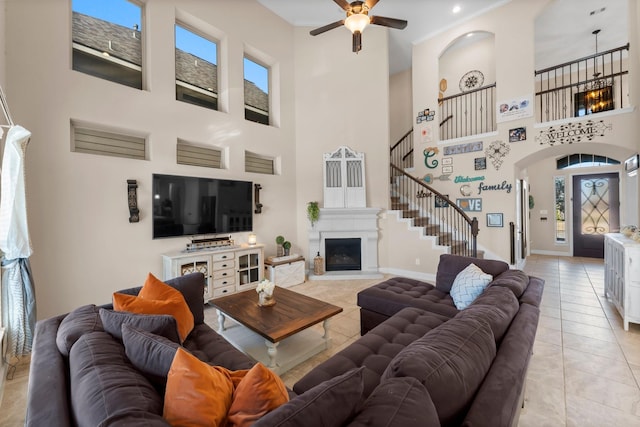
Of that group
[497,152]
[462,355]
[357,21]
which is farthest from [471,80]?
[462,355]

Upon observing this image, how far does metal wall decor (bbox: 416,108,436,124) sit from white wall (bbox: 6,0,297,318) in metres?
4.17

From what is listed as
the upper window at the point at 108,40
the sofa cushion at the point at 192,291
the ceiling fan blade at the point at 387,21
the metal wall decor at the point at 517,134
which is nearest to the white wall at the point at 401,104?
the metal wall decor at the point at 517,134

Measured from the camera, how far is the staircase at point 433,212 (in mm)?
5461

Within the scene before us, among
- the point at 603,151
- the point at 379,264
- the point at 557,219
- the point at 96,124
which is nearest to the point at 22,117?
the point at 96,124

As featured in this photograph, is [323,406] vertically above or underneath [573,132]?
underneath

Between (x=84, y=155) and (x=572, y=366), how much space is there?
18.1 feet

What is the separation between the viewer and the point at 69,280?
3146 mm

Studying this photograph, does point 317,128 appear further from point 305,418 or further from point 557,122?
point 305,418

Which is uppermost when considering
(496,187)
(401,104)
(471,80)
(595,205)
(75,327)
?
(471,80)

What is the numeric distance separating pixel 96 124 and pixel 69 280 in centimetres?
190

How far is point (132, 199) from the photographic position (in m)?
3.56

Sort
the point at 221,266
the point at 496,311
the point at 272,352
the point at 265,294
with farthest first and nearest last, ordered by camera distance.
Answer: the point at 221,266, the point at 265,294, the point at 272,352, the point at 496,311

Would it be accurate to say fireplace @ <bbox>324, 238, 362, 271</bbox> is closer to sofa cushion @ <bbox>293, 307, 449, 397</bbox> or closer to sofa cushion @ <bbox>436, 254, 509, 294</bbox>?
sofa cushion @ <bbox>436, 254, 509, 294</bbox>

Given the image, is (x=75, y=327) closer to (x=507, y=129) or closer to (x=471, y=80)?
(x=507, y=129)
